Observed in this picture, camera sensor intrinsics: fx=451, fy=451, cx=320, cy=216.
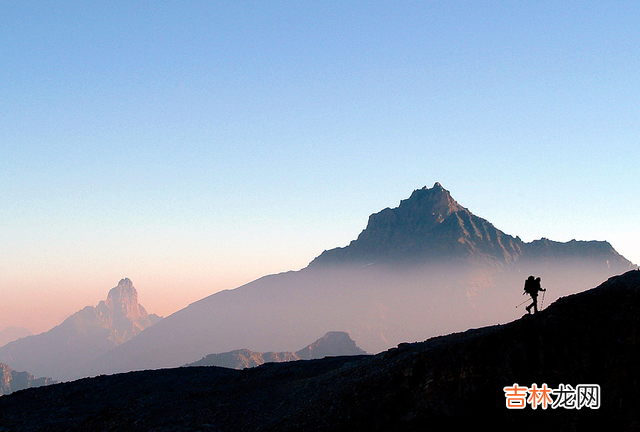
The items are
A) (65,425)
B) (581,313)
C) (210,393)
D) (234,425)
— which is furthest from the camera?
(210,393)

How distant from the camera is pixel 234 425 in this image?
2569 centimetres

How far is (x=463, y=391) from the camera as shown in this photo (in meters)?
21.2

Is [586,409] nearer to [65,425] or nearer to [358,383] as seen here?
[358,383]

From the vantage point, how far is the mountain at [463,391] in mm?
19000

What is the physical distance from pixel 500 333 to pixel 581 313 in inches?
153

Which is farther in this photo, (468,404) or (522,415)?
(468,404)

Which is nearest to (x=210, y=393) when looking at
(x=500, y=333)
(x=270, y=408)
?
(x=270, y=408)

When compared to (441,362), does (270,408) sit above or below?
below

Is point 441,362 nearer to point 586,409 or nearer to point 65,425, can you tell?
point 586,409

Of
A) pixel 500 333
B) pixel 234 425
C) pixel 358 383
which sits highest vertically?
pixel 500 333

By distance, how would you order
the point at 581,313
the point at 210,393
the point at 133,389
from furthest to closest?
the point at 133,389 < the point at 210,393 < the point at 581,313

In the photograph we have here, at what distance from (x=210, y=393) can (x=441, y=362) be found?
17.4 m

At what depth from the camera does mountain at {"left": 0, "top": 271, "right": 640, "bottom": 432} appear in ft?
62.3

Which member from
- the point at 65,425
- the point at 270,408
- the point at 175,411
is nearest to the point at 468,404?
the point at 270,408
